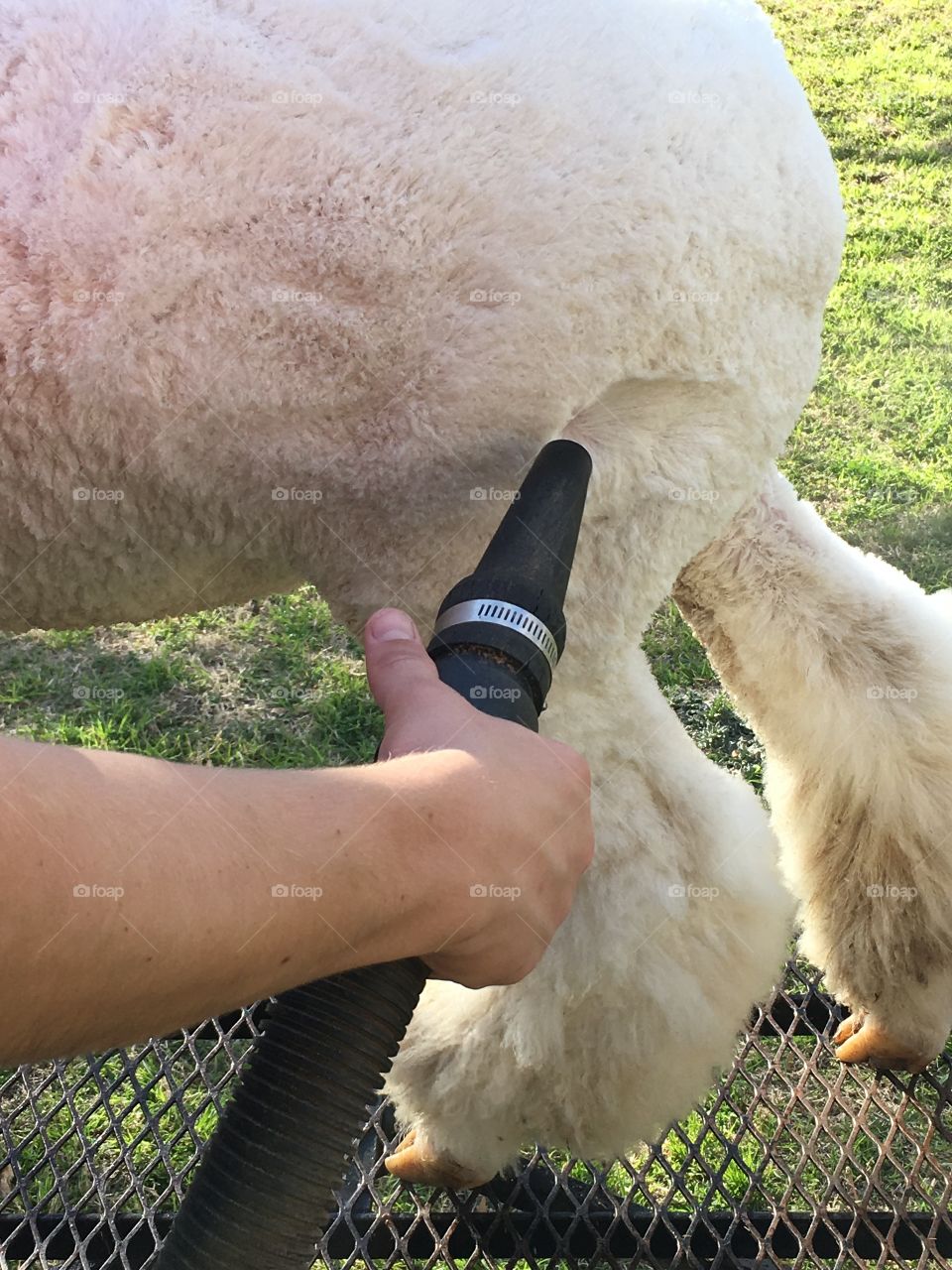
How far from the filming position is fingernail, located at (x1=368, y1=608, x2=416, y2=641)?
767 millimetres

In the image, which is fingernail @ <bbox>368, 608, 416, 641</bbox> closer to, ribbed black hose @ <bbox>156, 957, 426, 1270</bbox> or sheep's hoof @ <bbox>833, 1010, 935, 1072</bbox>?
ribbed black hose @ <bbox>156, 957, 426, 1270</bbox>

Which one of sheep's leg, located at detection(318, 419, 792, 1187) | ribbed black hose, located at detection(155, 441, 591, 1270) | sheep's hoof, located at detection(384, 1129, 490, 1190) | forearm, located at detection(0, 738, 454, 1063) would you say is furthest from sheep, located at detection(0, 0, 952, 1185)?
forearm, located at detection(0, 738, 454, 1063)

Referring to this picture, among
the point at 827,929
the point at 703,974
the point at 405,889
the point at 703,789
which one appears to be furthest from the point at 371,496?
the point at 827,929

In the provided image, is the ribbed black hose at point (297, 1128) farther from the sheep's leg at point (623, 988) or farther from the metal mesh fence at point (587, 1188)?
the metal mesh fence at point (587, 1188)

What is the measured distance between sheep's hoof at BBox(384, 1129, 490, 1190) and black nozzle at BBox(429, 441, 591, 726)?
0.72 metres

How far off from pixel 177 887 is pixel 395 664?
0.74ft

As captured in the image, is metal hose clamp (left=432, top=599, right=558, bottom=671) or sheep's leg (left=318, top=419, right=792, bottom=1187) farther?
sheep's leg (left=318, top=419, right=792, bottom=1187)

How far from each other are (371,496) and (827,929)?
0.84 meters

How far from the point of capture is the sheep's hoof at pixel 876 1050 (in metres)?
1.40

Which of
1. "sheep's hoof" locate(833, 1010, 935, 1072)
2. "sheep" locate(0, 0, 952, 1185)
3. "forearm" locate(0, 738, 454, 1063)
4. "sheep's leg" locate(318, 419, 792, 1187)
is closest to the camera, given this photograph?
"forearm" locate(0, 738, 454, 1063)

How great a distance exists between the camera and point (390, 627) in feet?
2.52

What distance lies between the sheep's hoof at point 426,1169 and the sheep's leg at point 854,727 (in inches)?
20.3

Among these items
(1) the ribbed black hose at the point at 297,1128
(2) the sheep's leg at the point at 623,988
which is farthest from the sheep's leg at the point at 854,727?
(1) the ribbed black hose at the point at 297,1128

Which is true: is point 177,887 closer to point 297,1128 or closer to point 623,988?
point 297,1128
